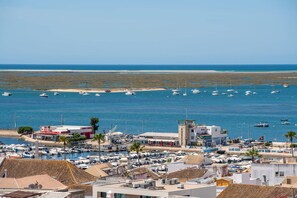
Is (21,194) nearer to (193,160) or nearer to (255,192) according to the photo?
(255,192)

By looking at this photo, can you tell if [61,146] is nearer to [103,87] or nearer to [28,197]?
[28,197]

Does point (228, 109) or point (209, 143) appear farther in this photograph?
point (228, 109)

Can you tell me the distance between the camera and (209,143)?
257 feet

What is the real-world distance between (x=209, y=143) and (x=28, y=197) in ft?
178

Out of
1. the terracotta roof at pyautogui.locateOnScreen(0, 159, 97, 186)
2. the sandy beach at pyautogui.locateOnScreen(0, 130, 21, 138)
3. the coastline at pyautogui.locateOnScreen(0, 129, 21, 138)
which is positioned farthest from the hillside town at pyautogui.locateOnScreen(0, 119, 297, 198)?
the sandy beach at pyautogui.locateOnScreen(0, 130, 21, 138)

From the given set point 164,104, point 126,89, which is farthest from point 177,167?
point 126,89

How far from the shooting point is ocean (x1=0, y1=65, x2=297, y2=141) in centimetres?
9944

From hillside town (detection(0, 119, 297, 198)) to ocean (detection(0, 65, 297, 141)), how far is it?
11357mm

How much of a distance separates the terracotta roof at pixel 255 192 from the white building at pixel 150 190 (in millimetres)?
1814

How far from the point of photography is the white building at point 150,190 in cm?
2441

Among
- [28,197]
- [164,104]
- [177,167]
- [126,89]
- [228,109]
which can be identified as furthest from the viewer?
[126,89]

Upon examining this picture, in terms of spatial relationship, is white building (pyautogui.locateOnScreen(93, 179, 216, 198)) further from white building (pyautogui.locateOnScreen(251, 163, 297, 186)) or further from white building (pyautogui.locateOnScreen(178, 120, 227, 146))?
white building (pyautogui.locateOnScreen(178, 120, 227, 146))

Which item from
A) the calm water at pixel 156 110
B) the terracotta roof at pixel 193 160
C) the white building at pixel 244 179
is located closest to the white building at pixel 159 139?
the calm water at pixel 156 110

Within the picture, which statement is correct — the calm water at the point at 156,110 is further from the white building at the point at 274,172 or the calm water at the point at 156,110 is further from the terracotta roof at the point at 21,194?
→ the terracotta roof at the point at 21,194
